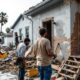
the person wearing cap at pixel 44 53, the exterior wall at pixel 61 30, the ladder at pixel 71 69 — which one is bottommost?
the ladder at pixel 71 69

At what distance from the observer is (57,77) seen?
11.0 meters

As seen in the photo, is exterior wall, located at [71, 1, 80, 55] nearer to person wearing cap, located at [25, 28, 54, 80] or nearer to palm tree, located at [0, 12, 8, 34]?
person wearing cap, located at [25, 28, 54, 80]

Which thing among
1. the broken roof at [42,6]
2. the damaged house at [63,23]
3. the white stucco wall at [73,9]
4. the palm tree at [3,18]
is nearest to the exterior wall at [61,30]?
the damaged house at [63,23]

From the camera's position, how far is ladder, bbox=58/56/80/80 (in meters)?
10.2

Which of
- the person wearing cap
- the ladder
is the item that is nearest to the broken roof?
the ladder

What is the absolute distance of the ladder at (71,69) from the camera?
1020cm

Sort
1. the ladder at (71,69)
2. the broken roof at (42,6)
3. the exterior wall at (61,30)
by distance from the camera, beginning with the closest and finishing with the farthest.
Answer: the ladder at (71,69) < the exterior wall at (61,30) < the broken roof at (42,6)

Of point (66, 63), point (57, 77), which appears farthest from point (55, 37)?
point (57, 77)

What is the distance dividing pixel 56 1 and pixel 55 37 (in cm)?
209

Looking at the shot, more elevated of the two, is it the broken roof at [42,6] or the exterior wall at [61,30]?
the broken roof at [42,6]

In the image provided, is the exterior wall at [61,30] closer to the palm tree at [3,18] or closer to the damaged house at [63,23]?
the damaged house at [63,23]

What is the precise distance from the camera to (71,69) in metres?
11.3

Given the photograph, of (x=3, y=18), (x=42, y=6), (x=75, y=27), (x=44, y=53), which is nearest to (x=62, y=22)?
(x=75, y=27)

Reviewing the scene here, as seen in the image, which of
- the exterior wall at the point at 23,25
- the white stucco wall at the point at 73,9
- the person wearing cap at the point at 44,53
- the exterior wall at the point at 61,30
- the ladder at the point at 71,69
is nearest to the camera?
the person wearing cap at the point at 44,53
